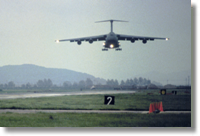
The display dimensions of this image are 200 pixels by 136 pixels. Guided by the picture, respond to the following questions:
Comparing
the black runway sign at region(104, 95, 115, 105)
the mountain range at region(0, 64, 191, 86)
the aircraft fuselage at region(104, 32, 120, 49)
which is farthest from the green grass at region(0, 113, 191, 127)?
the aircraft fuselage at region(104, 32, 120, 49)

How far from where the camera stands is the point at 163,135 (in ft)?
35.4

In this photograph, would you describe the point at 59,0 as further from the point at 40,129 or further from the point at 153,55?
the point at 40,129

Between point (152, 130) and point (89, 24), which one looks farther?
point (89, 24)

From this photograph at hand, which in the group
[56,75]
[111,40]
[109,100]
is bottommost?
[109,100]

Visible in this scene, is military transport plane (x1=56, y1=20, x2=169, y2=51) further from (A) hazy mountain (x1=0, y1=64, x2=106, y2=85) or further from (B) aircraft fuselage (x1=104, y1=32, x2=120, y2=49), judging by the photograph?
(A) hazy mountain (x1=0, y1=64, x2=106, y2=85)

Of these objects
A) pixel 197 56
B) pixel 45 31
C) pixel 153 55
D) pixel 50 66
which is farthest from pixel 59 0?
pixel 197 56

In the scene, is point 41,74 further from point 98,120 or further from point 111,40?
point 98,120

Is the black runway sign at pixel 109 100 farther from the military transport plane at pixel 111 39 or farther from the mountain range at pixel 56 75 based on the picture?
the military transport plane at pixel 111 39

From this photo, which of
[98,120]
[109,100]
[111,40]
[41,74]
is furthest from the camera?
[41,74]

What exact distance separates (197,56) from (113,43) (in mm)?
3976

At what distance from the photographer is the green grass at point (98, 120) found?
10875 millimetres

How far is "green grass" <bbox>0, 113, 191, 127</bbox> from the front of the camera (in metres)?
10.9

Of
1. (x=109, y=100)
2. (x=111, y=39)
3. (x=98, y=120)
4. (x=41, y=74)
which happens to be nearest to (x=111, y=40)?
(x=111, y=39)

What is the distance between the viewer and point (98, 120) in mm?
Answer: 11023
